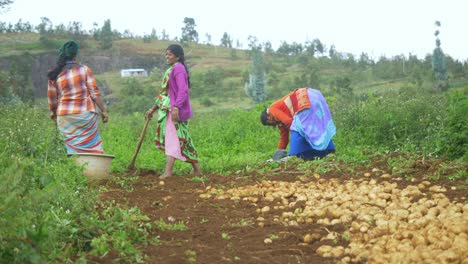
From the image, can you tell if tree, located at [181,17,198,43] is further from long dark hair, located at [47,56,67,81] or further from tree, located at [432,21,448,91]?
long dark hair, located at [47,56,67,81]

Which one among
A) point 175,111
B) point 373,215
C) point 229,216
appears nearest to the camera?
point 373,215

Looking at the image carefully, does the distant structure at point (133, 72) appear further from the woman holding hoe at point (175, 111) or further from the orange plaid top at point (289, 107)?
the woman holding hoe at point (175, 111)

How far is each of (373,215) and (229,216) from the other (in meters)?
1.04

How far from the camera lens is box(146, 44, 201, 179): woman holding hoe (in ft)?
21.6

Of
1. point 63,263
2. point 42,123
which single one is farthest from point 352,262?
point 42,123

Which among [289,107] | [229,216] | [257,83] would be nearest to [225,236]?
[229,216]

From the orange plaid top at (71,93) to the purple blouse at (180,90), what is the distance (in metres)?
0.94

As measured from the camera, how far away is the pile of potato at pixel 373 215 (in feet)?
9.79

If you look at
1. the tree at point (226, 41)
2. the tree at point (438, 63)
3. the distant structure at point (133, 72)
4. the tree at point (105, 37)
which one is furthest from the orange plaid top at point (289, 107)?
the tree at point (226, 41)

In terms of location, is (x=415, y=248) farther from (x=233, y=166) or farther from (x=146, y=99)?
(x=146, y=99)

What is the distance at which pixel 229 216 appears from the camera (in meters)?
4.27

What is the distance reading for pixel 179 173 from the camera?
711 centimetres

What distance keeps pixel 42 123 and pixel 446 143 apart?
4.95 metres

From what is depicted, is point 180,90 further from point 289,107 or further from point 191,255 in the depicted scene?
point 191,255
